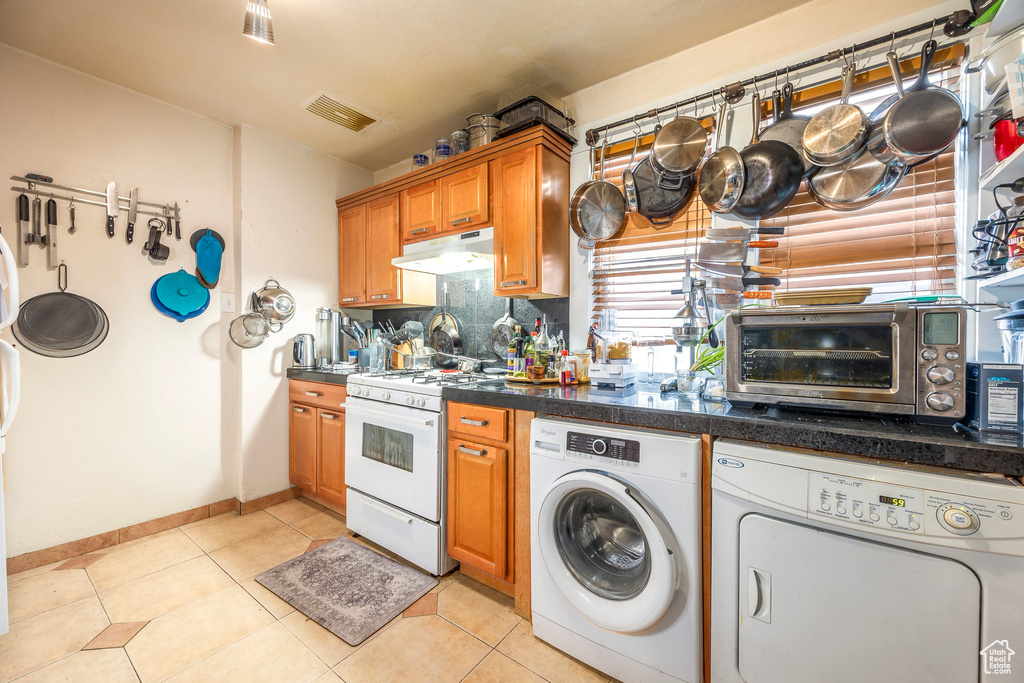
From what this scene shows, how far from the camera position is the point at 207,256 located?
8.52ft

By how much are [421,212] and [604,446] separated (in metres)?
2.00

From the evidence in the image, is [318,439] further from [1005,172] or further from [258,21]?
[1005,172]

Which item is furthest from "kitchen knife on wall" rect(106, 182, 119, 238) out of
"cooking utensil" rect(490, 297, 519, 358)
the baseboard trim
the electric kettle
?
"cooking utensil" rect(490, 297, 519, 358)

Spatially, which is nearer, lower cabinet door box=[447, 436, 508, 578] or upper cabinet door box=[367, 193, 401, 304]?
lower cabinet door box=[447, 436, 508, 578]

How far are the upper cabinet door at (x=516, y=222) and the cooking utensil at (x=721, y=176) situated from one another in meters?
0.81

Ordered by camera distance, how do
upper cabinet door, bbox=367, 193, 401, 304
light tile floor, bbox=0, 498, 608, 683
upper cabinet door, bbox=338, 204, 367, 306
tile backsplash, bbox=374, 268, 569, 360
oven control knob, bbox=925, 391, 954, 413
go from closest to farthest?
oven control knob, bbox=925, 391, 954, 413, light tile floor, bbox=0, 498, 608, 683, tile backsplash, bbox=374, 268, 569, 360, upper cabinet door, bbox=367, 193, 401, 304, upper cabinet door, bbox=338, 204, 367, 306

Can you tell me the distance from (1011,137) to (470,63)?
2.10m

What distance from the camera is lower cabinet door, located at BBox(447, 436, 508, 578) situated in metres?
1.74

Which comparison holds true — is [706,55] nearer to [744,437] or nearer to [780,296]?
[780,296]

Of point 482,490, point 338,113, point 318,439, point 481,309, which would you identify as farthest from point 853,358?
point 338,113

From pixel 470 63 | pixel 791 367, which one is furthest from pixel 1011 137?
pixel 470 63

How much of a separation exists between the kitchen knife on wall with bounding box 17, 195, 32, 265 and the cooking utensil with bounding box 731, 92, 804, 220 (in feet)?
11.3

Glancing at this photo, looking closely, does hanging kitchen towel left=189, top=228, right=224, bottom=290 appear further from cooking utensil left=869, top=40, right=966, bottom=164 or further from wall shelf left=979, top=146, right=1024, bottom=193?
wall shelf left=979, top=146, right=1024, bottom=193

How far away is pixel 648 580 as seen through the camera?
51.1 inches
